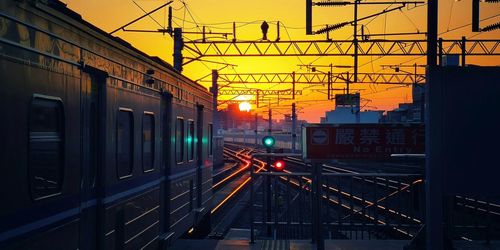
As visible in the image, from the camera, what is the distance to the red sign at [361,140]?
802cm

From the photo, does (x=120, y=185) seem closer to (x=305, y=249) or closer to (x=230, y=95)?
(x=305, y=249)

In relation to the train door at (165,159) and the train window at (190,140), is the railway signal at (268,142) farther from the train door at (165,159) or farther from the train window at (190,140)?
the train door at (165,159)

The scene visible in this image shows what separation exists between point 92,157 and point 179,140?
453cm

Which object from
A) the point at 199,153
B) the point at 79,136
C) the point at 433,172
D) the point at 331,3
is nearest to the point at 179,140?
the point at 199,153

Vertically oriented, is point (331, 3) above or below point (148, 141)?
above

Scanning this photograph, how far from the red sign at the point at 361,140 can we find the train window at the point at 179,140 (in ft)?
9.90

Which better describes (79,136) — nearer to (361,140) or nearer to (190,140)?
(361,140)

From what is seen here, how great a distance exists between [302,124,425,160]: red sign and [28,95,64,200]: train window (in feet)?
12.8

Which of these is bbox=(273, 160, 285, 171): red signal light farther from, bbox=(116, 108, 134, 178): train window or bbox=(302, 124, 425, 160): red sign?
bbox=(116, 108, 134, 178): train window

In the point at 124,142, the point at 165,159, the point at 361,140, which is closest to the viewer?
the point at 124,142

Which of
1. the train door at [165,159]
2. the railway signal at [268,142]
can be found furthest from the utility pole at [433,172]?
the railway signal at [268,142]

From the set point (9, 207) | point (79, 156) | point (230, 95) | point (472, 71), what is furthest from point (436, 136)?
point (230, 95)

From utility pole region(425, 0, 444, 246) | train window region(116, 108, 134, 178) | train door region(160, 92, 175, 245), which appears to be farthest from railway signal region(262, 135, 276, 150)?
utility pole region(425, 0, 444, 246)

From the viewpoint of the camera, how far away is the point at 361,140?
26.4 ft
